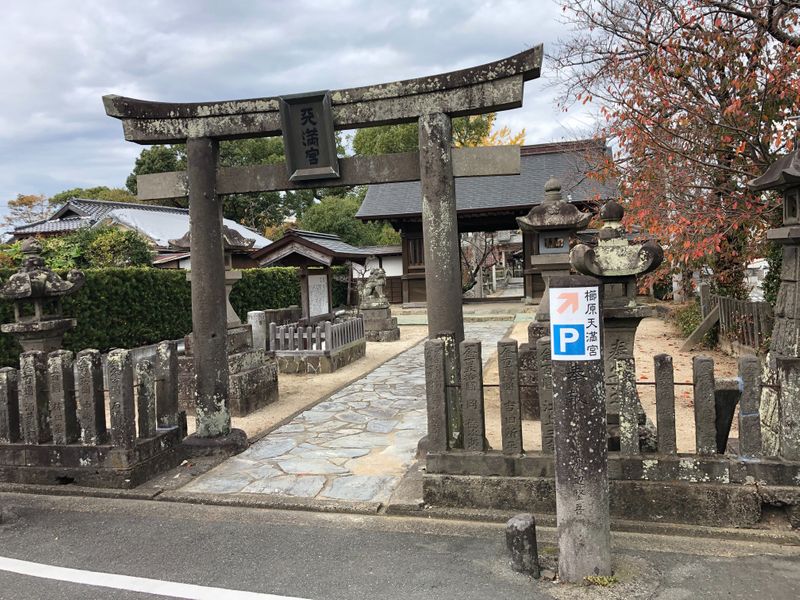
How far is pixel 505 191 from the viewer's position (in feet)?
80.7

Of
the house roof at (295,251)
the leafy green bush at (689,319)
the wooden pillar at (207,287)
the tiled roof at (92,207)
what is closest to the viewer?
the wooden pillar at (207,287)

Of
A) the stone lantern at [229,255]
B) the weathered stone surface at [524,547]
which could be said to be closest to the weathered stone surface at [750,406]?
the weathered stone surface at [524,547]

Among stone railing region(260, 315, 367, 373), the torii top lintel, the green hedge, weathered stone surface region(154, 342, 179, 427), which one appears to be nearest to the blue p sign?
the torii top lintel

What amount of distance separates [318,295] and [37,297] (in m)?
8.59

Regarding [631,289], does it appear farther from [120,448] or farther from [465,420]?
[120,448]

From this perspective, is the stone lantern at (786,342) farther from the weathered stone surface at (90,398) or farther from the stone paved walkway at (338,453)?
the weathered stone surface at (90,398)

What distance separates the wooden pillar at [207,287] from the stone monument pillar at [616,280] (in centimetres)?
379

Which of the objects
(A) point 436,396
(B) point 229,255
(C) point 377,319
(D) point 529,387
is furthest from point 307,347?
(A) point 436,396

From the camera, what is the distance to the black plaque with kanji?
555 centimetres

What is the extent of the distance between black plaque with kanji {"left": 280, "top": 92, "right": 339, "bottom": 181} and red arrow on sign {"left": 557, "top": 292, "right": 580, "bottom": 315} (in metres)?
3.17

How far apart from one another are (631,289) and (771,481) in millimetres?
1750

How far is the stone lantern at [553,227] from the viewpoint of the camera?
322 inches

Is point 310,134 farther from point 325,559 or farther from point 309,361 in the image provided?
point 309,361

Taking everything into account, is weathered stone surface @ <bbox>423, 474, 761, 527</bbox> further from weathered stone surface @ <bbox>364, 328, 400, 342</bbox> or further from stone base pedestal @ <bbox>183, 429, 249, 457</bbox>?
weathered stone surface @ <bbox>364, 328, 400, 342</bbox>
